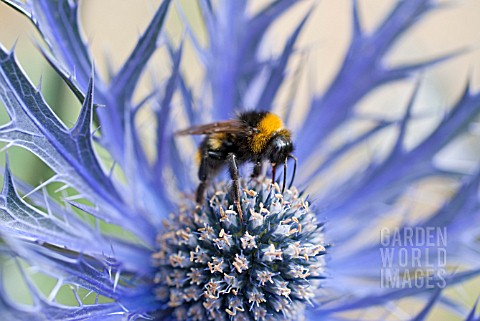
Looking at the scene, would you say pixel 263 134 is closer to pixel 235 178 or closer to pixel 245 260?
pixel 235 178

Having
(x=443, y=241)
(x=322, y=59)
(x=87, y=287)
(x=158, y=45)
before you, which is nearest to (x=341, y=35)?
(x=322, y=59)

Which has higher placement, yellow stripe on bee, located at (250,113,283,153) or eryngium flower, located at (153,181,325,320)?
yellow stripe on bee, located at (250,113,283,153)

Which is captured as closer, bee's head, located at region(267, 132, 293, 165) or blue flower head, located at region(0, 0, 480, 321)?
blue flower head, located at region(0, 0, 480, 321)

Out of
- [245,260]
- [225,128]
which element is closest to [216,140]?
[225,128]

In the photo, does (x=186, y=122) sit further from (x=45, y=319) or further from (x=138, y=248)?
(x=45, y=319)

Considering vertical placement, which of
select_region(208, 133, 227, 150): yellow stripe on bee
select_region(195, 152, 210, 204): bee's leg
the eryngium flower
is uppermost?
select_region(208, 133, 227, 150): yellow stripe on bee

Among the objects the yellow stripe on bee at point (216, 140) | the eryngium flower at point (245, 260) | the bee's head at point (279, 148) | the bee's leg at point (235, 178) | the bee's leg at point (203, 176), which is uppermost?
the yellow stripe on bee at point (216, 140)
